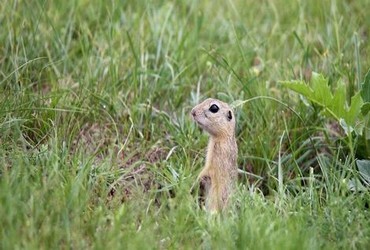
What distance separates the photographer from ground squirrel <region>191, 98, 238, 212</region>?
17.3 ft

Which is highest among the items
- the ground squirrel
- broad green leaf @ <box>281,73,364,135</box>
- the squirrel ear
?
broad green leaf @ <box>281,73,364,135</box>

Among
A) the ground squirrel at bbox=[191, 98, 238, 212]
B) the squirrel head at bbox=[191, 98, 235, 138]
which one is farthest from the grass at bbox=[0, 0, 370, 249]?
the squirrel head at bbox=[191, 98, 235, 138]

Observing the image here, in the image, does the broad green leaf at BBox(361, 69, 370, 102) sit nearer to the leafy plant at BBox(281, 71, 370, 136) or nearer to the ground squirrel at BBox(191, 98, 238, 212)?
the leafy plant at BBox(281, 71, 370, 136)

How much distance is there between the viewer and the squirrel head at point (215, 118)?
542 centimetres

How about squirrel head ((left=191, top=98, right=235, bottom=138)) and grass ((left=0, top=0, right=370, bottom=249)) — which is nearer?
grass ((left=0, top=0, right=370, bottom=249))

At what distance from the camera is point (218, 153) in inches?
212

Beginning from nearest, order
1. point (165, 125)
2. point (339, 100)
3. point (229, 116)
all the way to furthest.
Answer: point (339, 100) < point (229, 116) < point (165, 125)

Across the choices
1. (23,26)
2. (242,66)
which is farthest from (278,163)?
(23,26)

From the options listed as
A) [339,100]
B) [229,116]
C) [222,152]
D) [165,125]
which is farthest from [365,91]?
[165,125]

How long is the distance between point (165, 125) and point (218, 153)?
697 mm

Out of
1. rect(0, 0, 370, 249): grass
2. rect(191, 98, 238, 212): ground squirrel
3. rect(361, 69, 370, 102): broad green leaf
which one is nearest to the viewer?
rect(0, 0, 370, 249): grass

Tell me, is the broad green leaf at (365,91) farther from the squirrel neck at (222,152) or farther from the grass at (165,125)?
the squirrel neck at (222,152)

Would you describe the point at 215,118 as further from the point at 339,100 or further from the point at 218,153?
the point at 339,100

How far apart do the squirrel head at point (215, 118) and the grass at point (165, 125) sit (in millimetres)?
260
